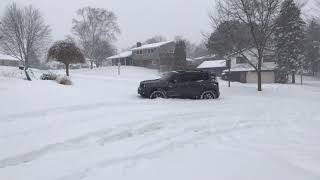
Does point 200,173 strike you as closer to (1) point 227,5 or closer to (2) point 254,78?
(1) point 227,5

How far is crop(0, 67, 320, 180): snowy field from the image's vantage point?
21.5 ft

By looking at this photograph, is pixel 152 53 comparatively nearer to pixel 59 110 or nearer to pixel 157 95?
pixel 157 95

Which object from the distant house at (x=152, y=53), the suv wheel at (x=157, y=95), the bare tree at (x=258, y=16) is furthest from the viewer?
the distant house at (x=152, y=53)

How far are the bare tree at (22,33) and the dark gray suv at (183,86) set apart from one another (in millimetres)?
47637

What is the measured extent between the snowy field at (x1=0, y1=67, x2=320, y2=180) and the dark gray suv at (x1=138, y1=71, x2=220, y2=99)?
5087 mm

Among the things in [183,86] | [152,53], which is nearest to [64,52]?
[183,86]

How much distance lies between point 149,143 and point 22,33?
61168 millimetres

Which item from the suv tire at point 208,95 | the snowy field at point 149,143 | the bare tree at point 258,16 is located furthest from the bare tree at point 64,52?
the snowy field at point 149,143

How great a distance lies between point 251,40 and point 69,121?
75.8ft

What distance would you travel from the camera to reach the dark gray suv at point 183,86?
1973 centimetres

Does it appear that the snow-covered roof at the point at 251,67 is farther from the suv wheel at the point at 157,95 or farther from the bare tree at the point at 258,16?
the suv wheel at the point at 157,95

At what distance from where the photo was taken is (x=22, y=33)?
64.6 meters

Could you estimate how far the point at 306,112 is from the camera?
15016mm

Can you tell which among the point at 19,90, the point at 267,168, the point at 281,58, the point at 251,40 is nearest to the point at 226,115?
the point at 267,168
